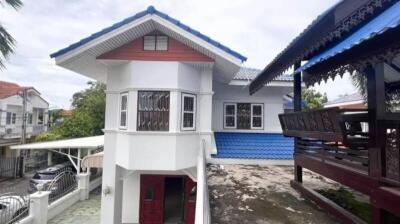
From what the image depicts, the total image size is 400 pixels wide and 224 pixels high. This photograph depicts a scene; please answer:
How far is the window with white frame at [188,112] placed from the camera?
962cm

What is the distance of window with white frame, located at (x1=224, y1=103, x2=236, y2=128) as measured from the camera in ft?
42.1

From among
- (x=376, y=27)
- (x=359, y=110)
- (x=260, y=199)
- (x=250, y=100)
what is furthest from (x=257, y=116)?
(x=376, y=27)

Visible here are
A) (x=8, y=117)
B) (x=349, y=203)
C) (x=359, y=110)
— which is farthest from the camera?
(x=8, y=117)

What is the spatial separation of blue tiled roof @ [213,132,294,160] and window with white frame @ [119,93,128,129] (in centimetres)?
350

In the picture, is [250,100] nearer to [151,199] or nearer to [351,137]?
[151,199]

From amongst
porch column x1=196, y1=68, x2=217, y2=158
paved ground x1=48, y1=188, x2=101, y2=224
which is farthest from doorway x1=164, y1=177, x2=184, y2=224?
porch column x1=196, y1=68, x2=217, y2=158

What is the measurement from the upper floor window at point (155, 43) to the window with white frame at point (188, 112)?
1.82 metres

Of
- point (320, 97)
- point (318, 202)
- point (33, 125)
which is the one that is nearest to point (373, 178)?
point (318, 202)

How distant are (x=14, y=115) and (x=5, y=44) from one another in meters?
23.8

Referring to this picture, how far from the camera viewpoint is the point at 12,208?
11.0m

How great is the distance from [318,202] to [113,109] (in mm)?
7777

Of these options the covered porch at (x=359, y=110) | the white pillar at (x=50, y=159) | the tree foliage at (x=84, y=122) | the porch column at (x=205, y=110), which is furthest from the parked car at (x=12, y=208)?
the tree foliage at (x=84, y=122)

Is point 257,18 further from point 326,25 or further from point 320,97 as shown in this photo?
point 320,97

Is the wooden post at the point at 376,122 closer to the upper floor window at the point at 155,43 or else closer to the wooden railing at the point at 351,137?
the wooden railing at the point at 351,137
